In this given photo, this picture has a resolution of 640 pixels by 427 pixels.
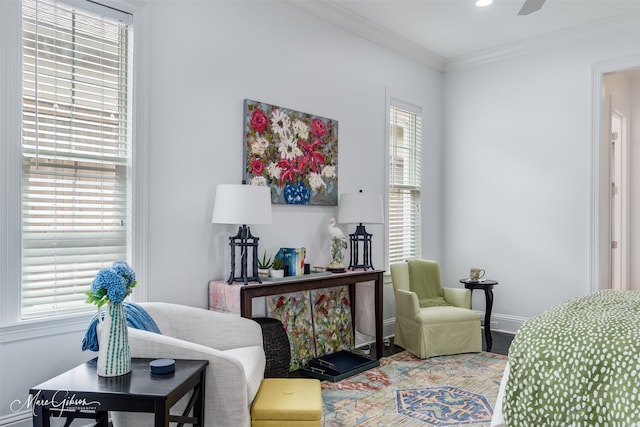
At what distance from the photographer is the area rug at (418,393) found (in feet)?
9.23

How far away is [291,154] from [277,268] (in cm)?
96

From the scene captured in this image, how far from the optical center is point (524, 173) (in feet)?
16.1

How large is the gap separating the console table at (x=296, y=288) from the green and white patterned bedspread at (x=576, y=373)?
1.62 meters

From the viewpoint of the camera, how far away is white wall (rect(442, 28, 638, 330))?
14.9ft

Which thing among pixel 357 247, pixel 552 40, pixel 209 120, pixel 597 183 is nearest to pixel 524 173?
pixel 597 183

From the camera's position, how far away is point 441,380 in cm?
349

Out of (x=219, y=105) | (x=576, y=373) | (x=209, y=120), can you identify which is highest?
(x=219, y=105)

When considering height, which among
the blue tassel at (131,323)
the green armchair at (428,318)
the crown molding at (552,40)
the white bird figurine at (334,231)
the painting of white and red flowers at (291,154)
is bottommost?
the green armchair at (428,318)

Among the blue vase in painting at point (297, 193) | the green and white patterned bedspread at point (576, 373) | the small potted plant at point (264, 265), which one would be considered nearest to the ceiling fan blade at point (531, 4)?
the green and white patterned bedspread at point (576, 373)

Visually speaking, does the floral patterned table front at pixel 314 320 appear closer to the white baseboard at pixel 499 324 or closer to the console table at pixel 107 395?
the white baseboard at pixel 499 324

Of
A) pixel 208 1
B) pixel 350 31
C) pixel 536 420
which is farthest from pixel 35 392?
pixel 350 31

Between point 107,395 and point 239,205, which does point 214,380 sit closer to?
point 107,395

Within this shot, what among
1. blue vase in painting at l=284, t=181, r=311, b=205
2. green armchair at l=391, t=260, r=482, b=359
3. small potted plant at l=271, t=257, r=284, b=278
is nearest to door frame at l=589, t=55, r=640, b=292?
green armchair at l=391, t=260, r=482, b=359

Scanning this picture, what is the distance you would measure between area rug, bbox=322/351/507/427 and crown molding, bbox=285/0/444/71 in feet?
9.85
